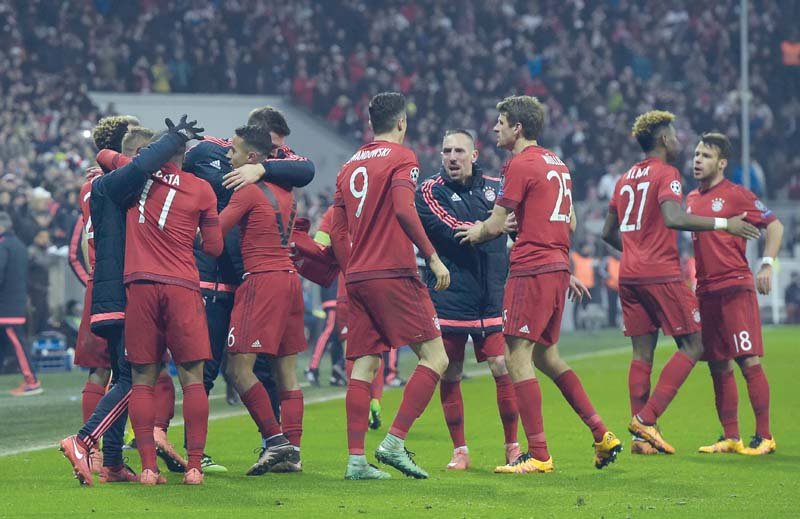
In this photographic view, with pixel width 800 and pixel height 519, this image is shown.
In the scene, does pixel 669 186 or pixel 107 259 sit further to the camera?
pixel 669 186

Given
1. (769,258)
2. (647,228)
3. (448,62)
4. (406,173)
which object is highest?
(448,62)

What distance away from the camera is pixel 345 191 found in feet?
29.3

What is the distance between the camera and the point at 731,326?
10.5 meters

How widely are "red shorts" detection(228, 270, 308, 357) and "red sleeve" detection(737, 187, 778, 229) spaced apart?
10.7ft

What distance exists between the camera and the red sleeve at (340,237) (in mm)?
9133

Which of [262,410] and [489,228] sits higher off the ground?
[489,228]

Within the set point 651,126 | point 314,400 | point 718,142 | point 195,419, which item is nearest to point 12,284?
point 314,400

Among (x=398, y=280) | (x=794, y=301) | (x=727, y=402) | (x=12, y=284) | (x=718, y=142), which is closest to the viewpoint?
(x=398, y=280)

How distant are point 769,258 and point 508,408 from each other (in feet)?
7.36

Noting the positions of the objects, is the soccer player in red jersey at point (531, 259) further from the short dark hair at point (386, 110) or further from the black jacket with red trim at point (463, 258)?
the short dark hair at point (386, 110)

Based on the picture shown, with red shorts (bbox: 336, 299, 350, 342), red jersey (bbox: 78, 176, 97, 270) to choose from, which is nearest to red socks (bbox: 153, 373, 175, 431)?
red jersey (bbox: 78, 176, 97, 270)

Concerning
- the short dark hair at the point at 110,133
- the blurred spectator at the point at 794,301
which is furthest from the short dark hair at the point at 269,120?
the blurred spectator at the point at 794,301

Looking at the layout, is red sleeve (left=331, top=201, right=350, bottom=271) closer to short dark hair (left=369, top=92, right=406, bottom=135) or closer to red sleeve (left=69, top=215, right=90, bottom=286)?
short dark hair (left=369, top=92, right=406, bottom=135)

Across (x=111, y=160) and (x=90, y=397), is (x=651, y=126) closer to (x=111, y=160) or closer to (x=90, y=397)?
(x=111, y=160)
